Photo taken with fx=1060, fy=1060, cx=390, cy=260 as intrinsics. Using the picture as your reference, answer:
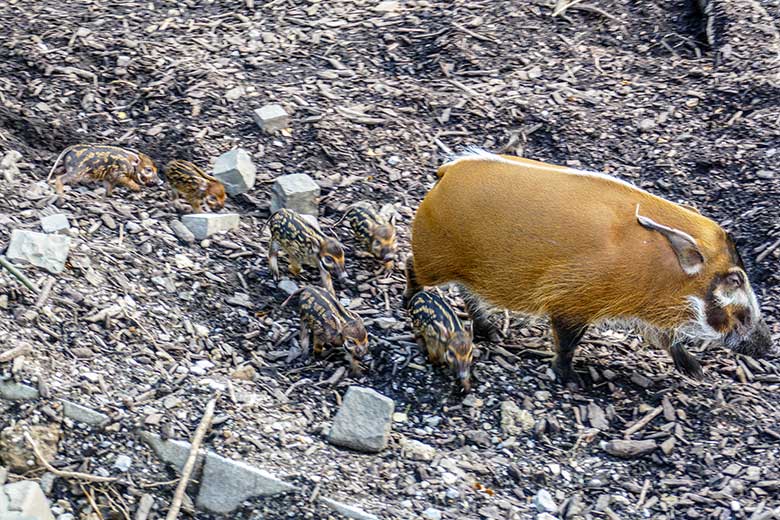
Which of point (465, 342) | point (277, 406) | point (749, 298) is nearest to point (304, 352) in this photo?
point (277, 406)

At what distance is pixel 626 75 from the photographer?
7.46m

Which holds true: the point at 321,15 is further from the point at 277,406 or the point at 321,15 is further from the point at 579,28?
the point at 277,406

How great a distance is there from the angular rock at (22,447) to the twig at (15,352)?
29 centimetres

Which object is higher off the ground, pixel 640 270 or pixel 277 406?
pixel 640 270

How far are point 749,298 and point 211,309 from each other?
2.63 metres

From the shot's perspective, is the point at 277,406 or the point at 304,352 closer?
the point at 277,406

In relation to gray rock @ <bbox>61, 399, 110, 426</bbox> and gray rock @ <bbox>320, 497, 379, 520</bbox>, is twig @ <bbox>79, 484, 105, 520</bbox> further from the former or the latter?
gray rock @ <bbox>320, 497, 379, 520</bbox>

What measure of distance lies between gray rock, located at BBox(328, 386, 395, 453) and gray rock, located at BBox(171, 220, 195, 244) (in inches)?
61.7

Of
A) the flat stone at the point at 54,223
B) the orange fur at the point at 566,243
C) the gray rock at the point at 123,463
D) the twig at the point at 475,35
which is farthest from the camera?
the twig at the point at 475,35

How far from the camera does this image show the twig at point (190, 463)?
4094 millimetres

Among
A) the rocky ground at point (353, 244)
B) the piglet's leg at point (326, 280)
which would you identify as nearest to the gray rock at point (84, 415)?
the rocky ground at point (353, 244)

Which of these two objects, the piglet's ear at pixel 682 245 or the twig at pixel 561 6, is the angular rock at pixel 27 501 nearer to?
the piglet's ear at pixel 682 245

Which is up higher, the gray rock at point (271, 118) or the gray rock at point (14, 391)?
the gray rock at point (14, 391)

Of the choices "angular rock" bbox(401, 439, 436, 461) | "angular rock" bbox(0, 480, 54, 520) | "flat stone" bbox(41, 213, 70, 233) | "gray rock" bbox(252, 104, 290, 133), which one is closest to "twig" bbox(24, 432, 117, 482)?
"angular rock" bbox(0, 480, 54, 520)
